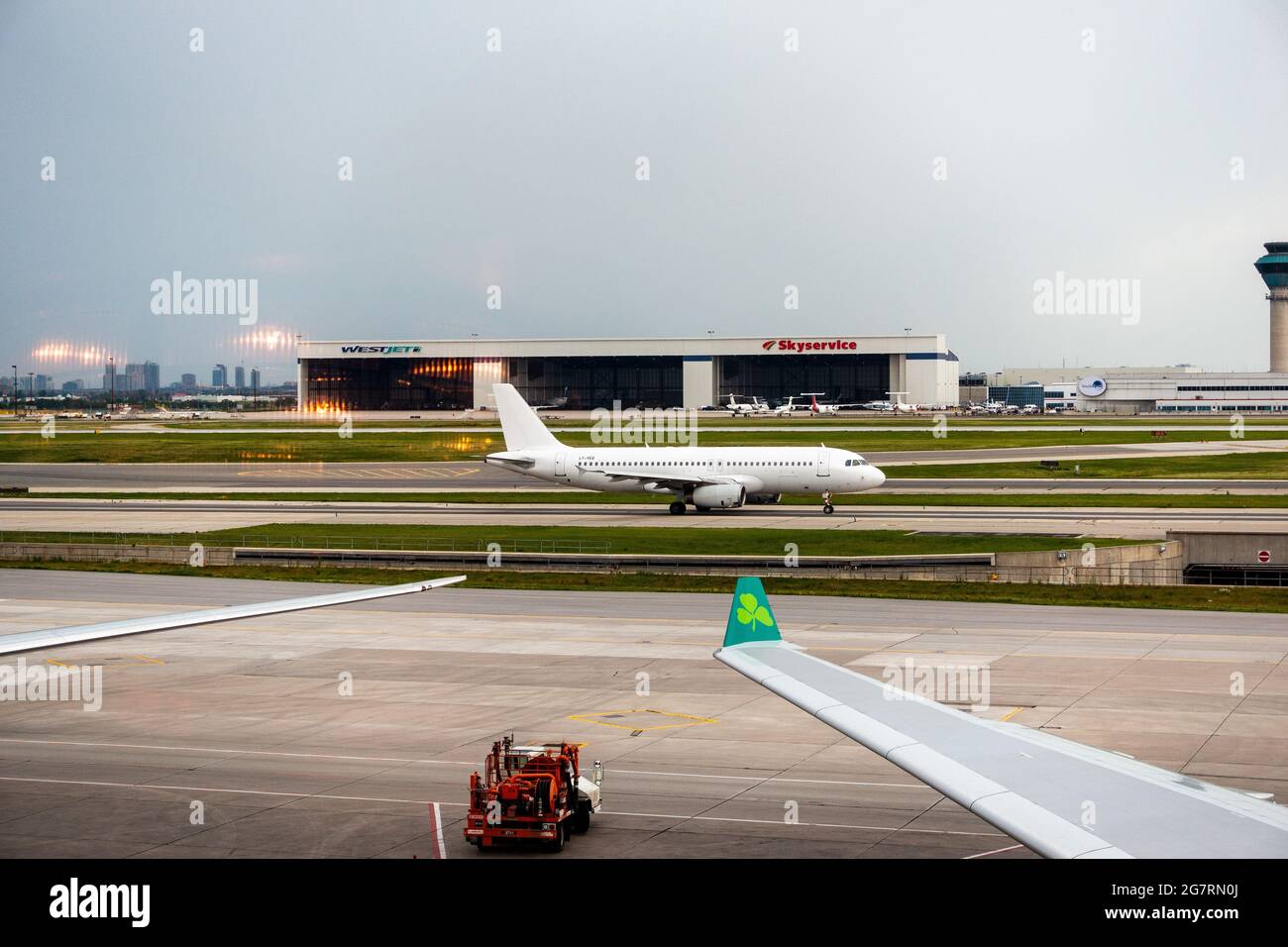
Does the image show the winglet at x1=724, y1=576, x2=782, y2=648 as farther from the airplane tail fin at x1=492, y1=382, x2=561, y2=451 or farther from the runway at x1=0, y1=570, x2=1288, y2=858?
the airplane tail fin at x1=492, y1=382, x2=561, y2=451

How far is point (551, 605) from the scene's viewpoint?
48.5m

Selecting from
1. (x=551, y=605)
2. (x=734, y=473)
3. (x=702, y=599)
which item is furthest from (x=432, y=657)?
(x=734, y=473)

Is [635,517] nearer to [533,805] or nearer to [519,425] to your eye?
[519,425]

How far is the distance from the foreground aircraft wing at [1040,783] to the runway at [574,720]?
192 inches

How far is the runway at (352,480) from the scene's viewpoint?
9519cm

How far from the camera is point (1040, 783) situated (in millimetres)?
12484

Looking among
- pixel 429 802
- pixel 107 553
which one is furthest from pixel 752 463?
pixel 429 802

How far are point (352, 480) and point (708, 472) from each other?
43.6 metres

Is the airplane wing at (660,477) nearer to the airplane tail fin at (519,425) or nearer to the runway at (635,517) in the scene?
the runway at (635,517)

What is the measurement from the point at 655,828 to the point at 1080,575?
40636 mm

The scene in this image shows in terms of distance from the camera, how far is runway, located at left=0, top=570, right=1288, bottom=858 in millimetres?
21016

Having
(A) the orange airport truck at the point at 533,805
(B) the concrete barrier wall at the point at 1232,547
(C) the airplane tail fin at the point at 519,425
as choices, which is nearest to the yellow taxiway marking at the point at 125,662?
(A) the orange airport truck at the point at 533,805

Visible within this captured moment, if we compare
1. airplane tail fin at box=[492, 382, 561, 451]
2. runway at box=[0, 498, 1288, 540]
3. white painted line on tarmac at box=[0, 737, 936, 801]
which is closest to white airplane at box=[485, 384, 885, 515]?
airplane tail fin at box=[492, 382, 561, 451]
